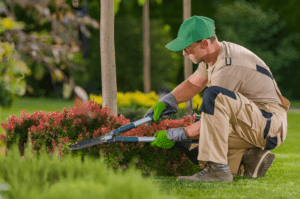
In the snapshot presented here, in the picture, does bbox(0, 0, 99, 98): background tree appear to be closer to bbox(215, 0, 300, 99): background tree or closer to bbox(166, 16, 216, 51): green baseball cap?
bbox(166, 16, 216, 51): green baseball cap

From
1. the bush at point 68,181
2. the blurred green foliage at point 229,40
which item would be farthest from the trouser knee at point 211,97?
the blurred green foliage at point 229,40

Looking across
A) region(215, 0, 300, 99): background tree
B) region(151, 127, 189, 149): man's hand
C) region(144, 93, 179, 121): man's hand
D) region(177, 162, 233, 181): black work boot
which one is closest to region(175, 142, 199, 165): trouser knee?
region(151, 127, 189, 149): man's hand

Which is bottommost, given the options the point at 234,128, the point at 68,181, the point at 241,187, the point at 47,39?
the point at 241,187

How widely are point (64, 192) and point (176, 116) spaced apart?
6761mm

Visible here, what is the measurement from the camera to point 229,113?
351 cm

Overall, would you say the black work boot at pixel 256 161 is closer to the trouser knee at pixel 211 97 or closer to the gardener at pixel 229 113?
the gardener at pixel 229 113

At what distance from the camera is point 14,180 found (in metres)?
2.54

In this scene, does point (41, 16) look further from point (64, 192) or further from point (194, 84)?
point (194, 84)

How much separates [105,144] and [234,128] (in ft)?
4.03

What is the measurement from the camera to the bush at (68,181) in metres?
2.15

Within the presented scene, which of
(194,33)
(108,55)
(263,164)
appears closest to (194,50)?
(194,33)

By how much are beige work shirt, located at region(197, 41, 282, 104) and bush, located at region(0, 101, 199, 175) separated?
798mm

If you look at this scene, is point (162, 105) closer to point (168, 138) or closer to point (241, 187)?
point (168, 138)

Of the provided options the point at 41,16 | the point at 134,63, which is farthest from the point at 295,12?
the point at 41,16
